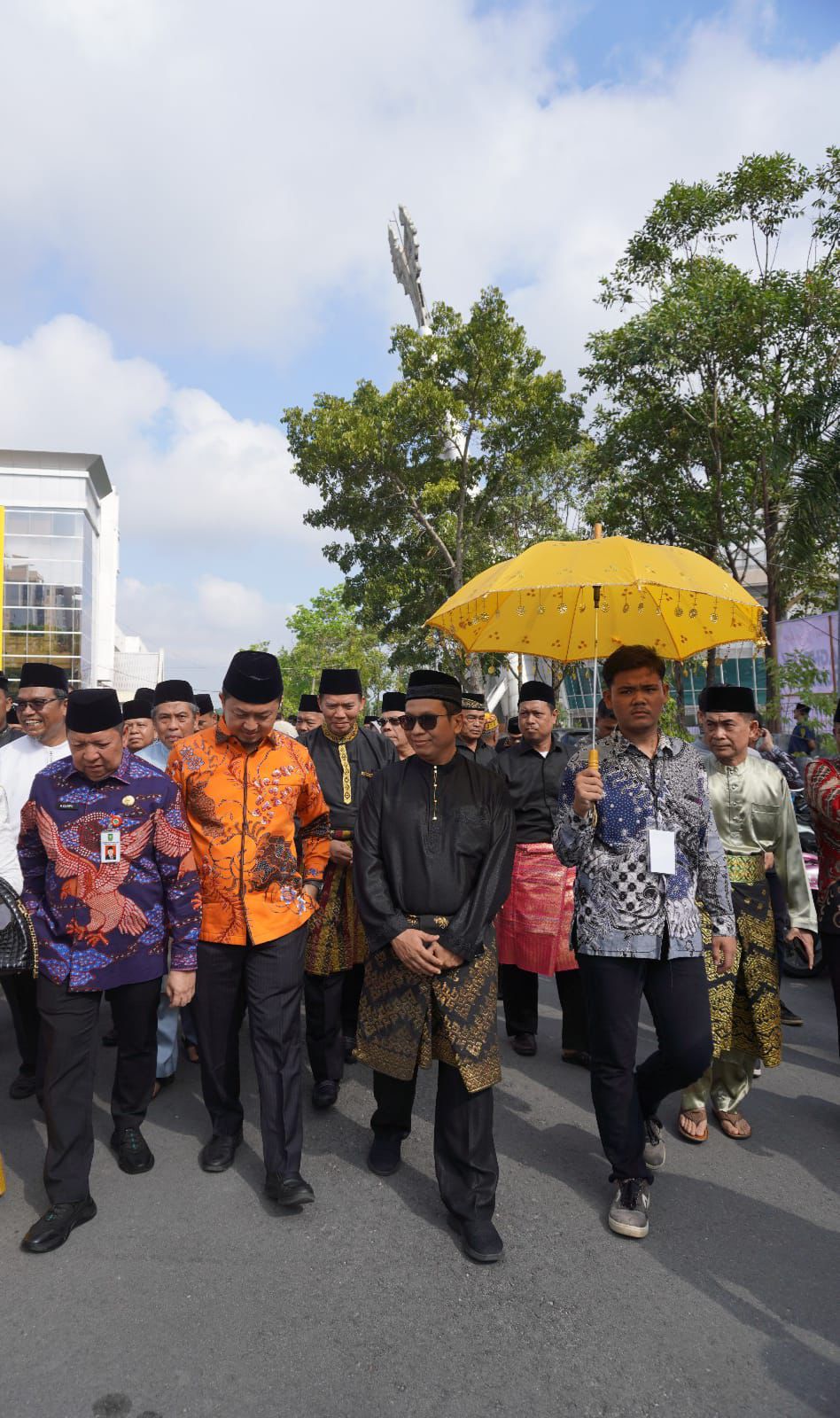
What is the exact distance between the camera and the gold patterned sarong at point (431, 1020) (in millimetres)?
3426

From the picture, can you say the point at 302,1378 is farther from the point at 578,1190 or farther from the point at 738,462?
the point at 738,462

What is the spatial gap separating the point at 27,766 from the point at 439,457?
17198 mm

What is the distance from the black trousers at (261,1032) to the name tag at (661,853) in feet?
4.73

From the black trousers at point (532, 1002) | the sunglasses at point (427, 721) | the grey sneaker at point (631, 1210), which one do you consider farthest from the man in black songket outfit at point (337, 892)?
the grey sneaker at point (631, 1210)

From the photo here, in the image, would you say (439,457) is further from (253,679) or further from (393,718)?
(253,679)

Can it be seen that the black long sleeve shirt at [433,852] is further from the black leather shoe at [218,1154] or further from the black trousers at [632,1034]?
the black leather shoe at [218,1154]

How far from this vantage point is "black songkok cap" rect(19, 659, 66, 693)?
17.2 ft

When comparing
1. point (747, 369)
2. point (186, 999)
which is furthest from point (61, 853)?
point (747, 369)

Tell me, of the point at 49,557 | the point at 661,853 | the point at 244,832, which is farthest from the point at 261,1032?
the point at 49,557

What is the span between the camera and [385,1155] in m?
3.89

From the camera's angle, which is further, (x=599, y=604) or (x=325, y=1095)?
(x=325, y=1095)

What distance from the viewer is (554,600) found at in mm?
4430

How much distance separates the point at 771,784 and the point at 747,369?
12.3 m

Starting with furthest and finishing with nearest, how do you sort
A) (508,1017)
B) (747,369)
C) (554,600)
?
(747,369) → (508,1017) → (554,600)
